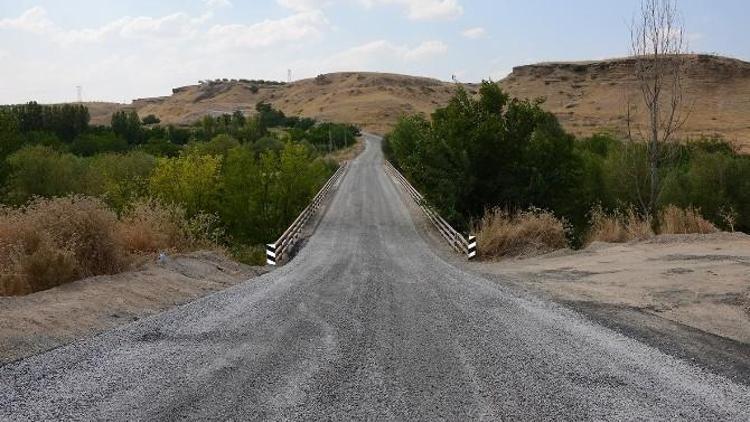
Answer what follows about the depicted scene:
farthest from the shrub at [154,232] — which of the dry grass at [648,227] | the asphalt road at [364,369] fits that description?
the dry grass at [648,227]

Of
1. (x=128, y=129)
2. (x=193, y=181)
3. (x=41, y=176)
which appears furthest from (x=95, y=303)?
(x=128, y=129)

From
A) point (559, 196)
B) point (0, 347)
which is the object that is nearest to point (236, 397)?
point (0, 347)

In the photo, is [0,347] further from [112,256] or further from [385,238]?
[385,238]

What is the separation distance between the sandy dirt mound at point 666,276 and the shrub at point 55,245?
9.23 metres

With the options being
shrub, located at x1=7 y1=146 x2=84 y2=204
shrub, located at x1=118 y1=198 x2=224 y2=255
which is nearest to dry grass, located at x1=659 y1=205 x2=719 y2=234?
shrub, located at x1=118 y1=198 x2=224 y2=255

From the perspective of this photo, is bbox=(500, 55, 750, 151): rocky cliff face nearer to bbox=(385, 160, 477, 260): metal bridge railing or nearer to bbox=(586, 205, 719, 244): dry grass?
bbox=(385, 160, 477, 260): metal bridge railing

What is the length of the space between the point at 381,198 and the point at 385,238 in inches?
880

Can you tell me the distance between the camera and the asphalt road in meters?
5.94

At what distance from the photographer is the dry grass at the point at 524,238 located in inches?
866

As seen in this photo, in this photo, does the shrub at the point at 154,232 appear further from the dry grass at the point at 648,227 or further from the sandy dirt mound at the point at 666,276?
the dry grass at the point at 648,227

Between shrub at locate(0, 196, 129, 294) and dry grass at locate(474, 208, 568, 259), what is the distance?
13401mm

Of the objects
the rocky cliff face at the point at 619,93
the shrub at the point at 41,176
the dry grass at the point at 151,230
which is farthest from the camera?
A: the rocky cliff face at the point at 619,93

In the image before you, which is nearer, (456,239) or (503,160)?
(456,239)

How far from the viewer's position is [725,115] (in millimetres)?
124188
